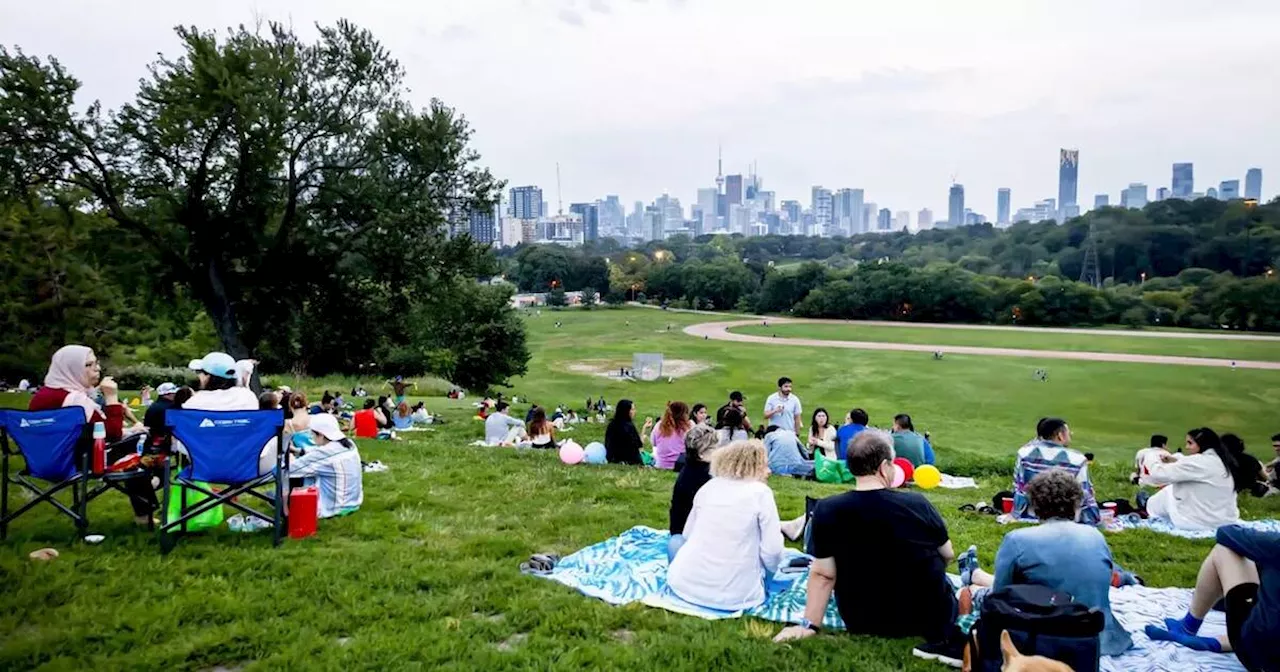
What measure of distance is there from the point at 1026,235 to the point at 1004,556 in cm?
14472

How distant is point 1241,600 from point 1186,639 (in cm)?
51

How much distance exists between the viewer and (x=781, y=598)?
5.61 metres

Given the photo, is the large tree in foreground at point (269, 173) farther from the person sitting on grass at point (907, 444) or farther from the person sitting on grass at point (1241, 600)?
the person sitting on grass at point (1241, 600)

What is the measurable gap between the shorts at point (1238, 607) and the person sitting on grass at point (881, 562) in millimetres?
1541

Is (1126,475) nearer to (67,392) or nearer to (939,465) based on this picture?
(939,465)

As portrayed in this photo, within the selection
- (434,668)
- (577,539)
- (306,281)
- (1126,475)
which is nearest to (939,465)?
(1126,475)

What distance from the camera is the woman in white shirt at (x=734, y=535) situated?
5379 millimetres

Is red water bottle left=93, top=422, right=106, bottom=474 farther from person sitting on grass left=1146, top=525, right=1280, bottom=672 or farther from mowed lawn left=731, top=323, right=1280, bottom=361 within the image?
mowed lawn left=731, top=323, right=1280, bottom=361

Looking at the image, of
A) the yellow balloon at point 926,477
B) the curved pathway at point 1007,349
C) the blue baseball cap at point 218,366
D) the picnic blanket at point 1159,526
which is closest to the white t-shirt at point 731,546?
the blue baseball cap at point 218,366

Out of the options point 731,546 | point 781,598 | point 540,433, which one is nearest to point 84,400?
point 731,546

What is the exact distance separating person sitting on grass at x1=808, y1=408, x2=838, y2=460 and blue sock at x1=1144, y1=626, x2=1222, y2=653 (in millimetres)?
7586

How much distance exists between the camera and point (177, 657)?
4.58 metres

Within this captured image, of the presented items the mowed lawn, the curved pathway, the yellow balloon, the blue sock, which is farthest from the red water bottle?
the mowed lawn

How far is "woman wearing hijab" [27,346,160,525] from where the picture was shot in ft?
23.0
